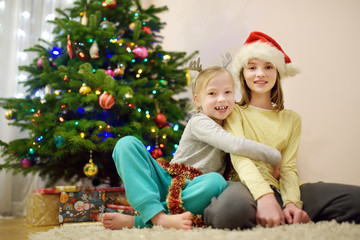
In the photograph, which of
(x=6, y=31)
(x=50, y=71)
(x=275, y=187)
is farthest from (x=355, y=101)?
(x=6, y=31)

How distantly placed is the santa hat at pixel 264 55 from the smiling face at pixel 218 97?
0.11 m

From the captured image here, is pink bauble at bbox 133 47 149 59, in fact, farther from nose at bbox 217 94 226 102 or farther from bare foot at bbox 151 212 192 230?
bare foot at bbox 151 212 192 230

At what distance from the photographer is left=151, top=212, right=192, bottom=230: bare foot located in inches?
35.8

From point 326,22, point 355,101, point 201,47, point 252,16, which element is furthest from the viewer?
point 201,47

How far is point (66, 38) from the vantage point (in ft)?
6.61

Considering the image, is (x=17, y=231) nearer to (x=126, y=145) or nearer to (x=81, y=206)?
(x=81, y=206)

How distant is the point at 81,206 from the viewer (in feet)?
5.76

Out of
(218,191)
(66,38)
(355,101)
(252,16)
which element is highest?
(252,16)

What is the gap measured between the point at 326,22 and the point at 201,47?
42.7 inches

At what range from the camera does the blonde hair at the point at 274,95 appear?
1.26 metres

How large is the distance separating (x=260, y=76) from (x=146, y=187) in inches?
23.5

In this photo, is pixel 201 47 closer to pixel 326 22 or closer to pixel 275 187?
pixel 326 22

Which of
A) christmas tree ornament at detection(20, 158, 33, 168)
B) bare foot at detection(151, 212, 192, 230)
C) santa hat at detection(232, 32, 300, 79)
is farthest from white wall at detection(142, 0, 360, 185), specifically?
christmas tree ornament at detection(20, 158, 33, 168)

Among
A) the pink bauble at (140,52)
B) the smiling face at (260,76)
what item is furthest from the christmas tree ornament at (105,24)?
the smiling face at (260,76)
